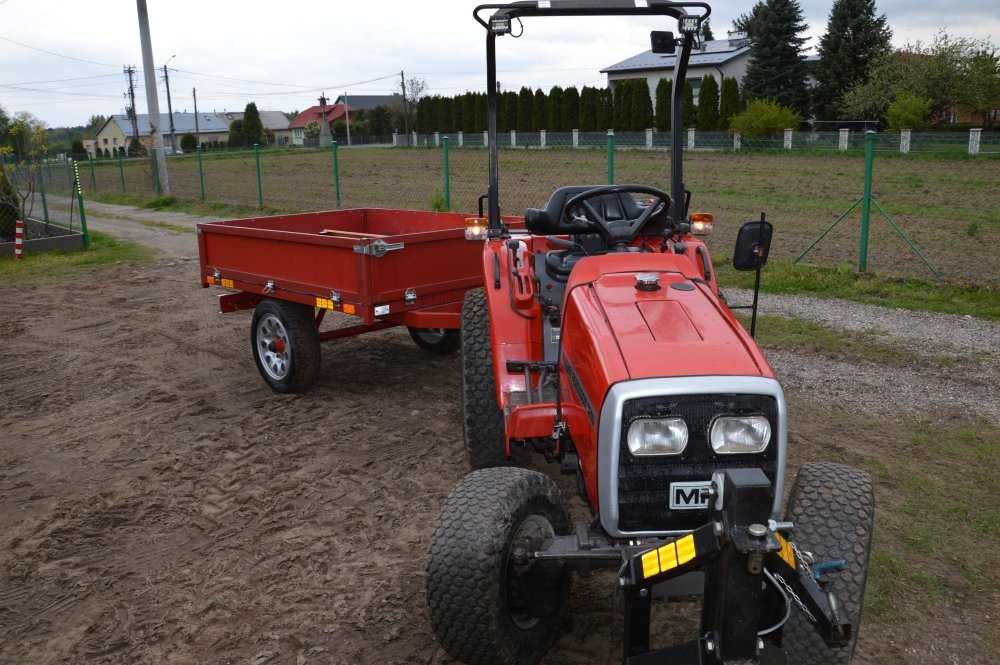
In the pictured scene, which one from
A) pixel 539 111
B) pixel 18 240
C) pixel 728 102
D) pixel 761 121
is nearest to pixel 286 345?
pixel 18 240

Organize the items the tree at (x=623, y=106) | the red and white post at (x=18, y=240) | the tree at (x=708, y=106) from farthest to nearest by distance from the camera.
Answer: the tree at (x=623, y=106) → the tree at (x=708, y=106) → the red and white post at (x=18, y=240)

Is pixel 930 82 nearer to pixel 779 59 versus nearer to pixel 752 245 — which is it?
pixel 779 59

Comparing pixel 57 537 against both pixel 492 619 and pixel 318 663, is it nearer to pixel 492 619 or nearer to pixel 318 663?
pixel 318 663

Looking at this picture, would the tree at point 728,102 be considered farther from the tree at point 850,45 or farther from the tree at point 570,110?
the tree at point 850,45

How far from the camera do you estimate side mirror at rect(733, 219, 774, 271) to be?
3.85 meters

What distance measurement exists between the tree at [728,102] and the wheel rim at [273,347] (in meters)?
34.4

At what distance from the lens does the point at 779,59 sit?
46.3m

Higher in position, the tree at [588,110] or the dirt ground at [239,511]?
the tree at [588,110]

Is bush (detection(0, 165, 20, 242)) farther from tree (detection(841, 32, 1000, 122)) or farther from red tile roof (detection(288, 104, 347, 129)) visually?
red tile roof (detection(288, 104, 347, 129))

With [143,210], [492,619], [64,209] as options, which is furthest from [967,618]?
[64,209]

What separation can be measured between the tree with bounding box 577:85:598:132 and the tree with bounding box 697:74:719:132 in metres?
4.67

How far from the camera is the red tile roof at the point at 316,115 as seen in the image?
102688 millimetres

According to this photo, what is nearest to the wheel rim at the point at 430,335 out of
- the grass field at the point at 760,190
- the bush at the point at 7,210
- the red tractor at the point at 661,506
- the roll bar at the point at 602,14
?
the roll bar at the point at 602,14

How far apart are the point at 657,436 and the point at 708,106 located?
125ft
